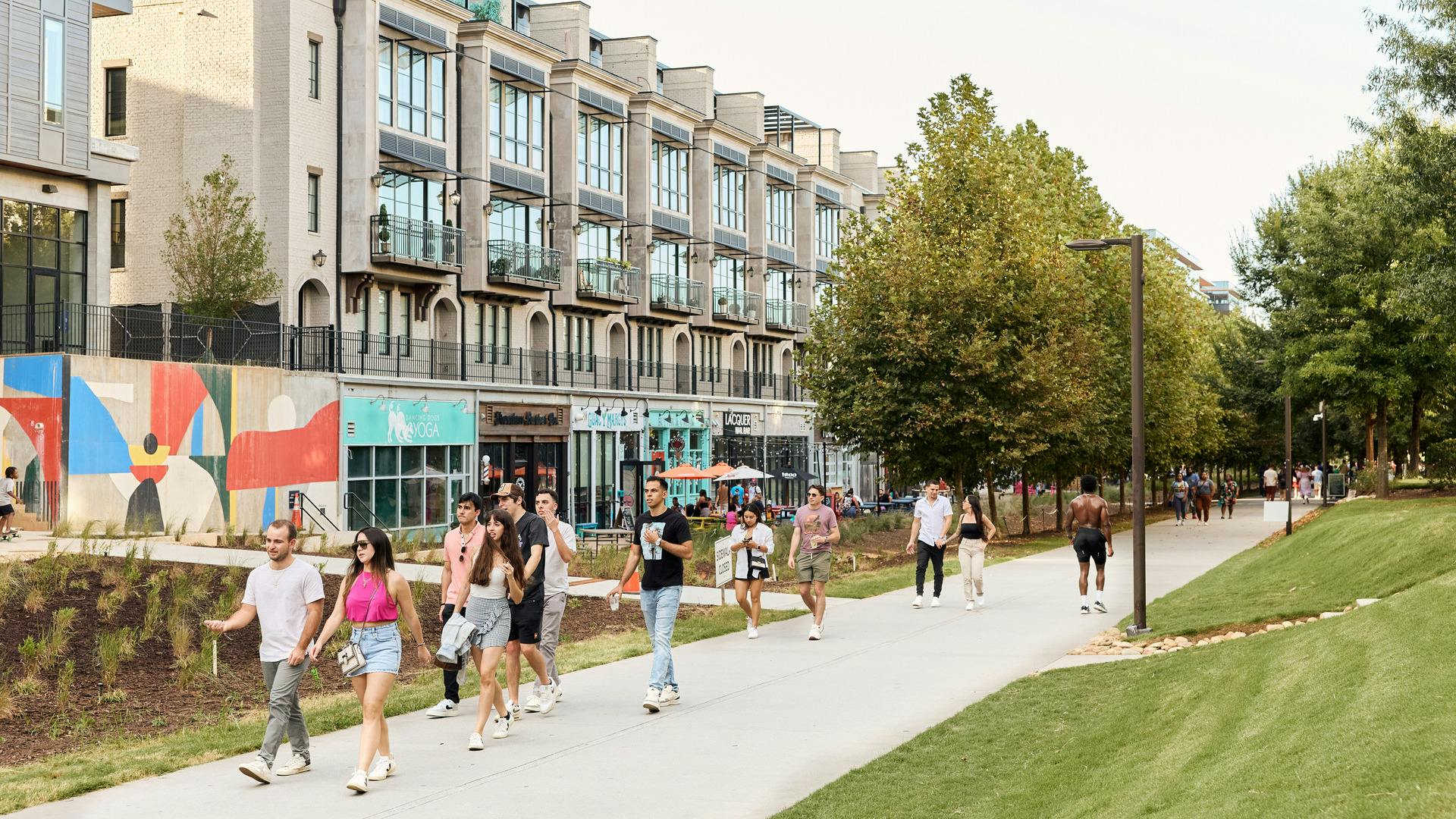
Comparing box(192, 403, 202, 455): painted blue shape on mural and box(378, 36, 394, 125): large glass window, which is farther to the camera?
box(378, 36, 394, 125): large glass window

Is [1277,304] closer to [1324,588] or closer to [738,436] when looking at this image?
[738,436]

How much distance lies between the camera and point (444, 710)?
1262 cm

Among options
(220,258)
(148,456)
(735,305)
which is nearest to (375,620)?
(148,456)

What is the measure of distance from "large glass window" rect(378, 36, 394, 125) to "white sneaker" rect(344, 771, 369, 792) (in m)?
31.3

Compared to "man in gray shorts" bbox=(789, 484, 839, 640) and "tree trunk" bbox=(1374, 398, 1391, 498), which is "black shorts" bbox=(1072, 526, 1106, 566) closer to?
"man in gray shorts" bbox=(789, 484, 839, 640)

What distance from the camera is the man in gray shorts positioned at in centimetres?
1811

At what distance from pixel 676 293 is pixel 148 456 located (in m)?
26.4

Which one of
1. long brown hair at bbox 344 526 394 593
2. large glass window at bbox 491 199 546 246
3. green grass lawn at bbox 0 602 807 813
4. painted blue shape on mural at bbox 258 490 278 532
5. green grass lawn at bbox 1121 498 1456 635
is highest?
large glass window at bbox 491 199 546 246

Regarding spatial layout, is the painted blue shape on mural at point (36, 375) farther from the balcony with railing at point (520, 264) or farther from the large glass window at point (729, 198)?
the large glass window at point (729, 198)

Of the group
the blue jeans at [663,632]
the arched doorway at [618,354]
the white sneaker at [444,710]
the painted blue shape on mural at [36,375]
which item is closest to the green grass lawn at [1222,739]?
the blue jeans at [663,632]

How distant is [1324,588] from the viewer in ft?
60.8

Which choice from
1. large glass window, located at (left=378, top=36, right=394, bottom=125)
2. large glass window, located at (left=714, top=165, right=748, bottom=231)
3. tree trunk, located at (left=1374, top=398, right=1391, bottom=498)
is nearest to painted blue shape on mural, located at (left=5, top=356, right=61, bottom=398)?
large glass window, located at (left=378, top=36, right=394, bottom=125)

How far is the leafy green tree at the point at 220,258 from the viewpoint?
33094mm

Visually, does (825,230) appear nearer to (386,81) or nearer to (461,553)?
(386,81)
